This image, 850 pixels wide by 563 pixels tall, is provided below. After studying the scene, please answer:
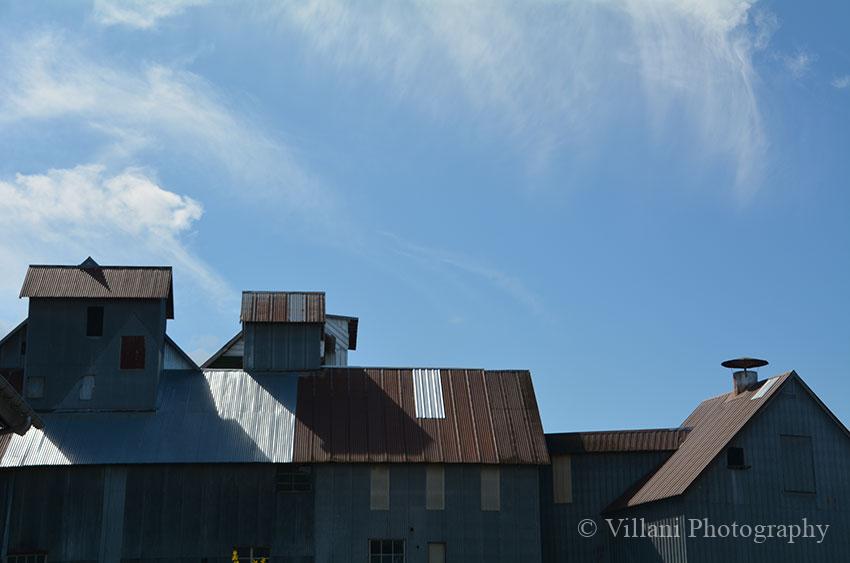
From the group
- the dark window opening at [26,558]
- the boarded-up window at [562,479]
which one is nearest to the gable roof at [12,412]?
the dark window opening at [26,558]

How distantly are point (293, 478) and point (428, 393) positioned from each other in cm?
760

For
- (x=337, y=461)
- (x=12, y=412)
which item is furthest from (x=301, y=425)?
(x=12, y=412)

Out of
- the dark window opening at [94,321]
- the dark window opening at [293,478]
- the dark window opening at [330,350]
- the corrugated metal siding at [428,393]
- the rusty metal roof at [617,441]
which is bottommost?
the dark window opening at [293,478]

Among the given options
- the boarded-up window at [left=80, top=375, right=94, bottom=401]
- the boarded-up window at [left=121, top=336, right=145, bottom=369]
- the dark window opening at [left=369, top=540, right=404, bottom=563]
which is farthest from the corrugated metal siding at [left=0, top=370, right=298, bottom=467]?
the dark window opening at [left=369, top=540, right=404, bottom=563]

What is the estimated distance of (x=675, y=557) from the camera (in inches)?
1459

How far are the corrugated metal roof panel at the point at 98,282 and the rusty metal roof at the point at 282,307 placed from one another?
12.4ft

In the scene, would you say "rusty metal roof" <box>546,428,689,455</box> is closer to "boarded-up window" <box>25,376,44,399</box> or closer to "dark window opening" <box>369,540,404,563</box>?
"dark window opening" <box>369,540,404,563</box>

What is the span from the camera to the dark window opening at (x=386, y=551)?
40.5 metres

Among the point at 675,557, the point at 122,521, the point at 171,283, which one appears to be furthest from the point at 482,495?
the point at 171,283

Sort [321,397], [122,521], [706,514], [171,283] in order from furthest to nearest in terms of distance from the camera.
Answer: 1. [171,283]
2. [321,397]
3. [122,521]
4. [706,514]

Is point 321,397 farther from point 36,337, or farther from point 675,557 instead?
point 675,557

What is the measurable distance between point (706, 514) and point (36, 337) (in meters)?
29.2

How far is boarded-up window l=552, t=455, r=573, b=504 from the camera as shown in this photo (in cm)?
4372

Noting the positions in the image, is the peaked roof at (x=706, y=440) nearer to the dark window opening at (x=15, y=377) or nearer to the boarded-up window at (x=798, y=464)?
the boarded-up window at (x=798, y=464)
